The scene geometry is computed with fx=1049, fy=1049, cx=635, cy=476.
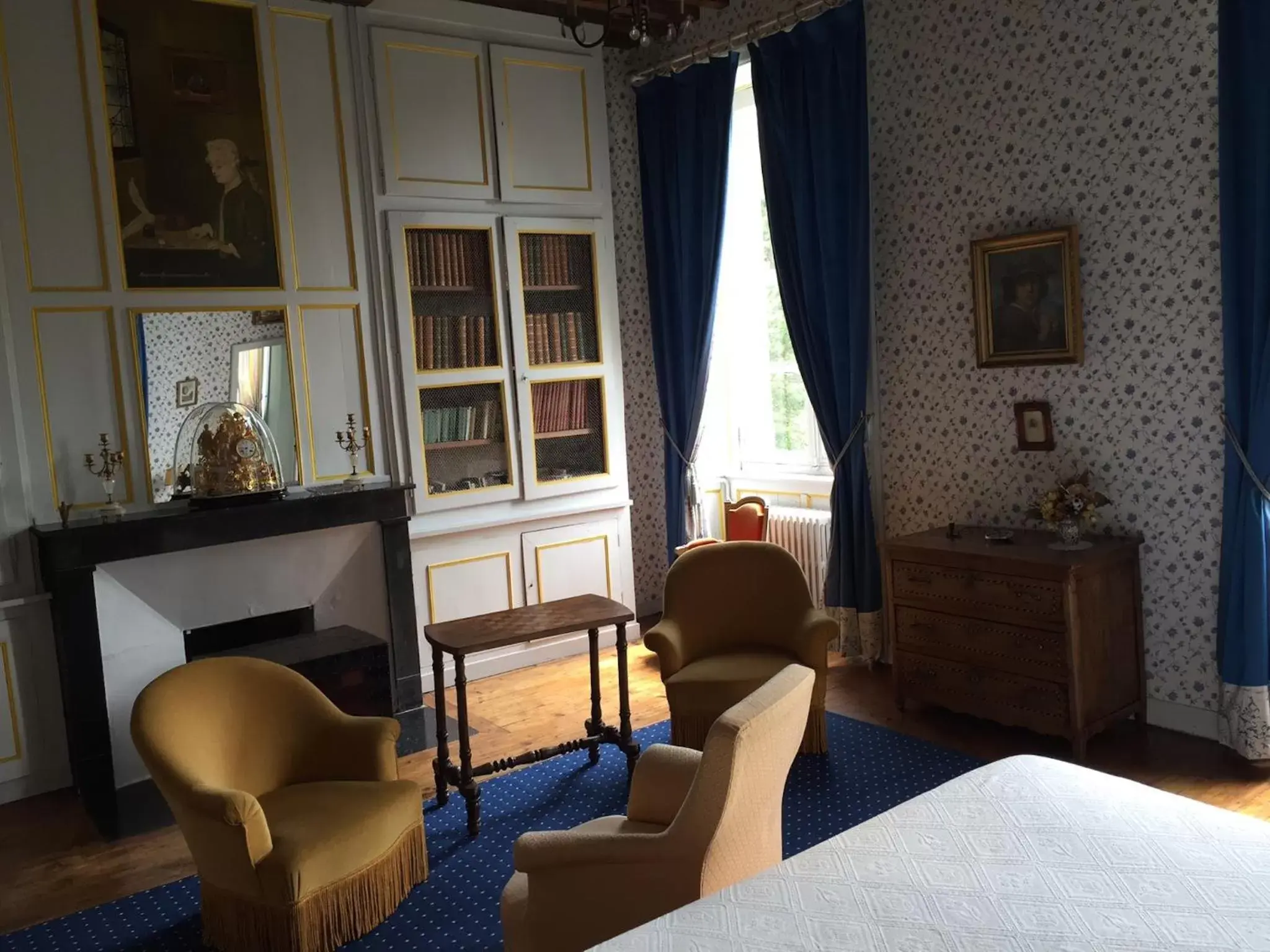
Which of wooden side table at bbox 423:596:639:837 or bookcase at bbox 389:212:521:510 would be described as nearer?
wooden side table at bbox 423:596:639:837

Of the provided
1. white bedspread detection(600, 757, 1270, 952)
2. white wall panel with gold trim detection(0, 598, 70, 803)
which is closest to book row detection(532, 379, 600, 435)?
white wall panel with gold trim detection(0, 598, 70, 803)

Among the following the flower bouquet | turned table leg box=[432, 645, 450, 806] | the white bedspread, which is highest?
the flower bouquet

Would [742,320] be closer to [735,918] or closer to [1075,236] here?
[1075,236]

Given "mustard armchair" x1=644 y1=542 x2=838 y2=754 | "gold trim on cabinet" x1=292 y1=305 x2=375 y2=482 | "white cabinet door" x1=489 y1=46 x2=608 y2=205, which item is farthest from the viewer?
"white cabinet door" x1=489 y1=46 x2=608 y2=205

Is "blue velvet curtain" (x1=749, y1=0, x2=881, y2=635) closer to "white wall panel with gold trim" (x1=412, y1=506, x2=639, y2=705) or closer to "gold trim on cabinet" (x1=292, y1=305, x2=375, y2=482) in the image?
"white wall panel with gold trim" (x1=412, y1=506, x2=639, y2=705)

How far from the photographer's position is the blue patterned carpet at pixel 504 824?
9.89 ft

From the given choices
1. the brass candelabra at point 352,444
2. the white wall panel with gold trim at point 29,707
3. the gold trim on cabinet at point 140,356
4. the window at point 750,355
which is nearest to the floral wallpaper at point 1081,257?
the window at point 750,355

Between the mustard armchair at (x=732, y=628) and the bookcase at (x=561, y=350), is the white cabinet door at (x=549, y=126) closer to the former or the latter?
the bookcase at (x=561, y=350)

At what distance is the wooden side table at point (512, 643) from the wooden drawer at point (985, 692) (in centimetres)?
121

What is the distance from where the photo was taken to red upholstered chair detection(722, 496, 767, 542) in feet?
17.0

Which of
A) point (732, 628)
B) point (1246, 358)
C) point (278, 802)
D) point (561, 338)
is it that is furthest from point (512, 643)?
point (1246, 358)

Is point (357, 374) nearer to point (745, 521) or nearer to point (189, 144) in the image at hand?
point (189, 144)

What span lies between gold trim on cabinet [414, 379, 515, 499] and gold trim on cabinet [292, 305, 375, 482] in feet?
0.79

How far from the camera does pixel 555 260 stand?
5.56 metres
